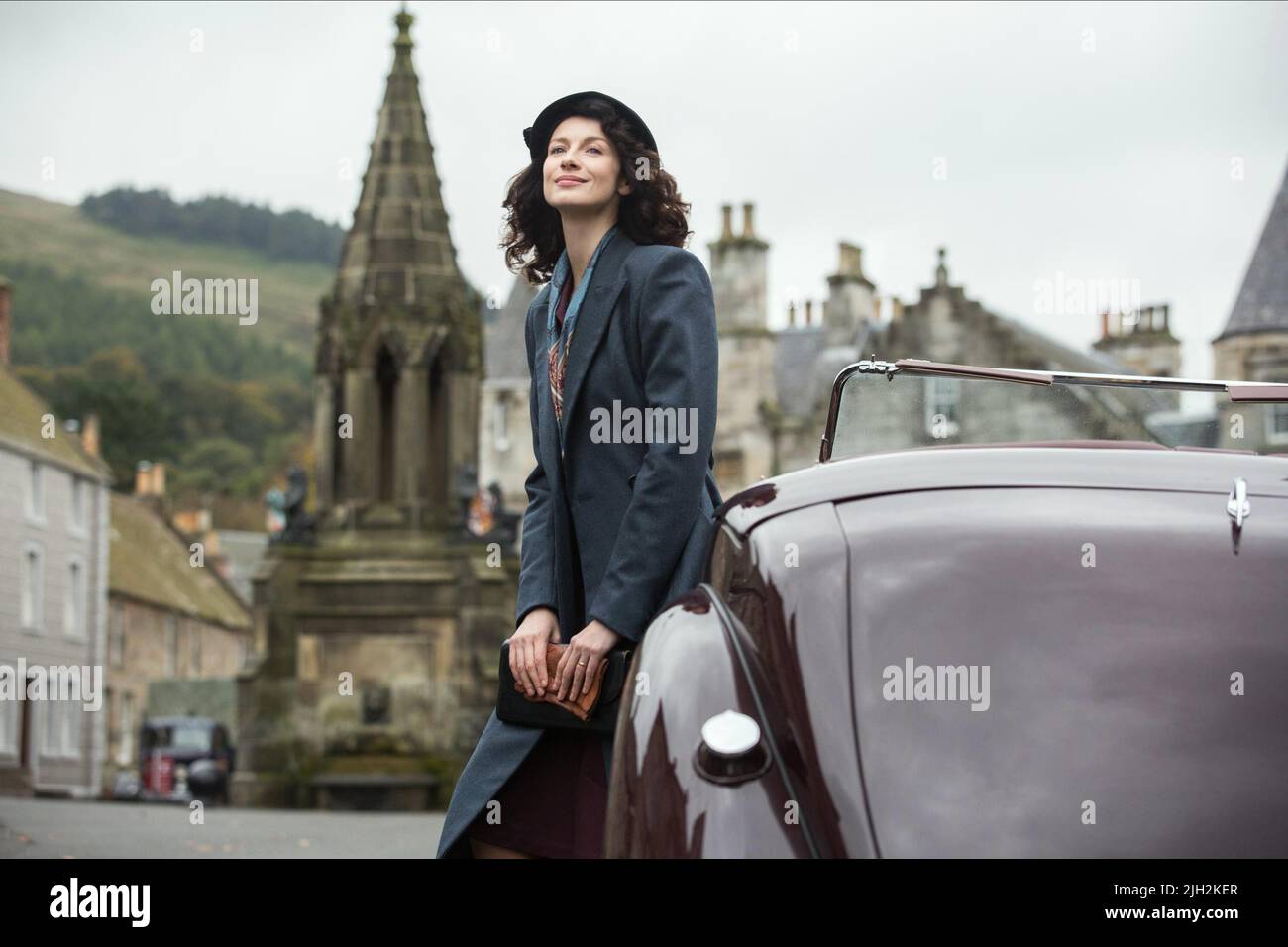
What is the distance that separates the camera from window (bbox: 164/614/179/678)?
71.4 metres

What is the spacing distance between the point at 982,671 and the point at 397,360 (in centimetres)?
2113

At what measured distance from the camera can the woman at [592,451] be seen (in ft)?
12.6

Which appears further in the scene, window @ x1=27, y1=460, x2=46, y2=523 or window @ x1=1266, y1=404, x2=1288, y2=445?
window @ x1=27, y1=460, x2=46, y2=523

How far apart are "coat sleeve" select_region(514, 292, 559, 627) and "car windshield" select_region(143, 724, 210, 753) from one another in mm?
41175

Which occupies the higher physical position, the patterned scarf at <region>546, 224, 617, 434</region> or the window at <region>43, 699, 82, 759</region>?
the patterned scarf at <region>546, 224, 617, 434</region>

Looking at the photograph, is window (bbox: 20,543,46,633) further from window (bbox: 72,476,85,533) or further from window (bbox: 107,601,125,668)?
window (bbox: 107,601,125,668)

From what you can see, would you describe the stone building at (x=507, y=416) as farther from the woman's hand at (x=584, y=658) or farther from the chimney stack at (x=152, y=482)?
the woman's hand at (x=584, y=658)

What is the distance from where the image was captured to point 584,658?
3.79 m

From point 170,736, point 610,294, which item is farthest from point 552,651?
point 170,736

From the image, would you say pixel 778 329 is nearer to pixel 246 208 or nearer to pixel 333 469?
pixel 333 469

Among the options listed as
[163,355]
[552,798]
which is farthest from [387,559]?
[163,355]

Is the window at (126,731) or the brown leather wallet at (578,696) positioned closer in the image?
the brown leather wallet at (578,696)

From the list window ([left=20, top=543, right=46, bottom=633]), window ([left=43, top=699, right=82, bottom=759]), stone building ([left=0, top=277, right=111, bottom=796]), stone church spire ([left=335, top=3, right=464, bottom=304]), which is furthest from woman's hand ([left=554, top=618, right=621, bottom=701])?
window ([left=43, top=699, right=82, bottom=759])

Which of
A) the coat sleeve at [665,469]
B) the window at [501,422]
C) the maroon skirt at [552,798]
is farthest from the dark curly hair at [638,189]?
the window at [501,422]
